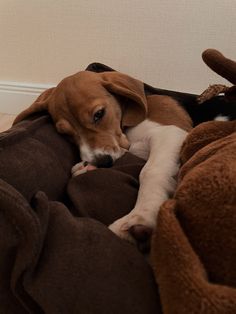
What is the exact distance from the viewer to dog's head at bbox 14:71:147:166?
1.59 metres

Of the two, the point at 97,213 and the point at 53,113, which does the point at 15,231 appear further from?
the point at 53,113

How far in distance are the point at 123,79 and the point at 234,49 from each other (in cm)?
100

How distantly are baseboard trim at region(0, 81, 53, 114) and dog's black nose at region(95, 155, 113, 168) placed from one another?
4.86ft

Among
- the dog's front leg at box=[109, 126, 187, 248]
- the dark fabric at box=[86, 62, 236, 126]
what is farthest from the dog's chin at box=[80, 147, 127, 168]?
the dark fabric at box=[86, 62, 236, 126]

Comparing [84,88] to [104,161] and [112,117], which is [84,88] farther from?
[104,161]

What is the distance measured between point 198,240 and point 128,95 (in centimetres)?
99

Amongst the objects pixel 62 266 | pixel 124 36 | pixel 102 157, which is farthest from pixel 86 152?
pixel 124 36

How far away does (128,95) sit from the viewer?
166 centimetres

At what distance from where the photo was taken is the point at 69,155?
154 centimetres

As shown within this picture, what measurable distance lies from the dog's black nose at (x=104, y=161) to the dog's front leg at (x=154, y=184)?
0.53 feet

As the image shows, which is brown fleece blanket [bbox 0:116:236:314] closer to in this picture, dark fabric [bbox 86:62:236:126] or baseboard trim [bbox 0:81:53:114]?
dark fabric [bbox 86:62:236:126]

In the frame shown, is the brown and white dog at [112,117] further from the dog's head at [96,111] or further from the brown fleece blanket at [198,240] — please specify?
the brown fleece blanket at [198,240]

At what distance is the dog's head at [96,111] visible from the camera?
1.59 metres

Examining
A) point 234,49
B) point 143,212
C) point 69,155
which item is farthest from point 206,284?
point 234,49
